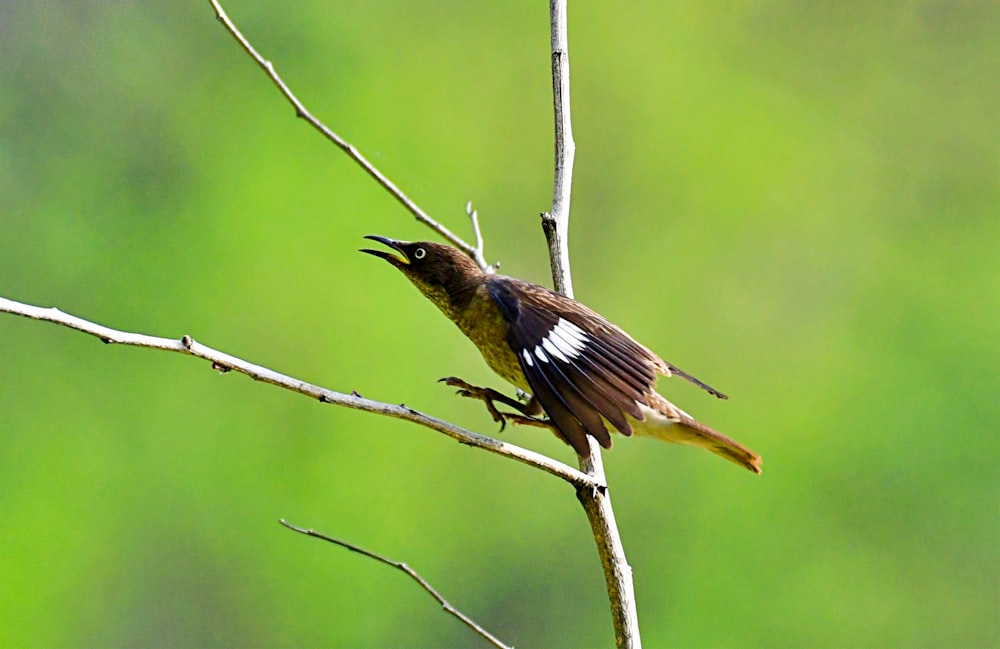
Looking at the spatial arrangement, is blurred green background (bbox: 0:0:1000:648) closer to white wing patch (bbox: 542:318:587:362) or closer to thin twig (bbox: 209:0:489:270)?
thin twig (bbox: 209:0:489:270)

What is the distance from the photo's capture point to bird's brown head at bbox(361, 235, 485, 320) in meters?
1.79

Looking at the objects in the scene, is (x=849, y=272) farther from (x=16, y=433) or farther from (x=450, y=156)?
(x=16, y=433)

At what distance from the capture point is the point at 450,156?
15.0 ft

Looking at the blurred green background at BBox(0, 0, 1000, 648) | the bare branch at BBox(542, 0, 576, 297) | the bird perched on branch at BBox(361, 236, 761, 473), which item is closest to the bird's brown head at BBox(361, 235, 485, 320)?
the bird perched on branch at BBox(361, 236, 761, 473)

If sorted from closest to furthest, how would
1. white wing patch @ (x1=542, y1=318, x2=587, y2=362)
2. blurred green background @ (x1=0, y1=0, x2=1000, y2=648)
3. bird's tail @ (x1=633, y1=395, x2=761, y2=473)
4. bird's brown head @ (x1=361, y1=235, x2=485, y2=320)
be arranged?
1. white wing patch @ (x1=542, y1=318, x2=587, y2=362)
2. bird's tail @ (x1=633, y1=395, x2=761, y2=473)
3. bird's brown head @ (x1=361, y1=235, x2=485, y2=320)
4. blurred green background @ (x1=0, y1=0, x2=1000, y2=648)

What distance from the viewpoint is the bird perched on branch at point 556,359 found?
1426 mm

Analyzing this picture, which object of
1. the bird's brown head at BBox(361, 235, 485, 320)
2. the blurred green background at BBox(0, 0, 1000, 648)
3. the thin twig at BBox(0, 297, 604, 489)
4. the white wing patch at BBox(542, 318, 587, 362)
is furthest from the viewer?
the blurred green background at BBox(0, 0, 1000, 648)

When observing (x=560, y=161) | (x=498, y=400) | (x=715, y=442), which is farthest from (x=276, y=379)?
(x=715, y=442)

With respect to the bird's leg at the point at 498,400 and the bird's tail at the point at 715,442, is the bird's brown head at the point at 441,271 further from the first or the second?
the bird's tail at the point at 715,442

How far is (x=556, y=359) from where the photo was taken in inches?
59.4

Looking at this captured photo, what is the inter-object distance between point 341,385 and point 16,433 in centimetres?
135

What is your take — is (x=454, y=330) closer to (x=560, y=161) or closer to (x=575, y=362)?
(x=560, y=161)

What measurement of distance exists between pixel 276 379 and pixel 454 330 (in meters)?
3.02

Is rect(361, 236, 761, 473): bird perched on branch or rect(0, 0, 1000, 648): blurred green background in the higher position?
rect(0, 0, 1000, 648): blurred green background
